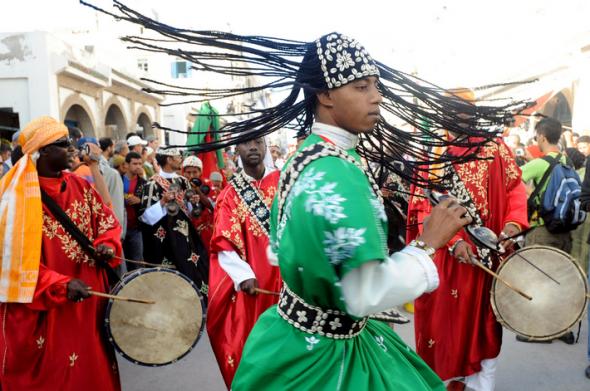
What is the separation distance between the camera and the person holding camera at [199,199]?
22.0 feet

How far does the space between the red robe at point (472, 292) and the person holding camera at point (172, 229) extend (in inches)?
127

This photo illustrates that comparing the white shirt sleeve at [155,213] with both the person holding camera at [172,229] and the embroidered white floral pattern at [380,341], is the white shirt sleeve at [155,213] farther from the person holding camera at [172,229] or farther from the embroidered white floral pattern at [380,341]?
the embroidered white floral pattern at [380,341]

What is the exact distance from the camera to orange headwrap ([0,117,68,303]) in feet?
10.7

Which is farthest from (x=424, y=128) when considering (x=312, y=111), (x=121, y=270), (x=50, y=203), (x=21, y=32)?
(x=21, y=32)

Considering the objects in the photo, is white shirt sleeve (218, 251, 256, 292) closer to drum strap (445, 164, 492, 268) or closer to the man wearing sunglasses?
the man wearing sunglasses

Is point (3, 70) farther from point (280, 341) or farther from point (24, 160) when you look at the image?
point (280, 341)

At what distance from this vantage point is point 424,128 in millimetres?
2758

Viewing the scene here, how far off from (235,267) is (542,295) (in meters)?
1.87

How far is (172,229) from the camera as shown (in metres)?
6.41

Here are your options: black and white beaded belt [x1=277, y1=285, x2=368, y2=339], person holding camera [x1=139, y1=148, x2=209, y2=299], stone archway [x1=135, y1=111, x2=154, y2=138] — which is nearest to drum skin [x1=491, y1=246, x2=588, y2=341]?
black and white beaded belt [x1=277, y1=285, x2=368, y2=339]

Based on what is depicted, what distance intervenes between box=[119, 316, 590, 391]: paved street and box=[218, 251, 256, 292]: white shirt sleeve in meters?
1.50

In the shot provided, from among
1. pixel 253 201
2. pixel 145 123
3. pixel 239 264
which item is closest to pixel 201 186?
pixel 253 201

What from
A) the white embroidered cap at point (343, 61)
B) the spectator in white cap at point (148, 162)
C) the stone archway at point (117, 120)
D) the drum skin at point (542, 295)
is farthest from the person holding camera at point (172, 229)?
the stone archway at point (117, 120)

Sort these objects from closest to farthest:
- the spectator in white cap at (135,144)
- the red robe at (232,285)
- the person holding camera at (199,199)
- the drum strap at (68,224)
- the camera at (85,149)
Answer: the drum strap at (68,224) < the red robe at (232,285) < the camera at (85,149) < the person holding camera at (199,199) < the spectator in white cap at (135,144)
